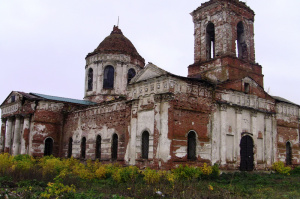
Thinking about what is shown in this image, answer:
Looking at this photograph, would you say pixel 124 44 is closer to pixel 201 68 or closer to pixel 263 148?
pixel 201 68

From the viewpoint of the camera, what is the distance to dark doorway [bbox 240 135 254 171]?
19.0 m

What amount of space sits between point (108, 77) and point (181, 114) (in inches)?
540

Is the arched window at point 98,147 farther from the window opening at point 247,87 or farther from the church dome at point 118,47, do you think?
the window opening at point 247,87

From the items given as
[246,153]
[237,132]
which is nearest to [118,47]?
[237,132]

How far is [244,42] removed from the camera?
73.8 ft

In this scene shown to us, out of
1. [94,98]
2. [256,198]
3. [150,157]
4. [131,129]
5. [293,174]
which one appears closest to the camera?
[256,198]

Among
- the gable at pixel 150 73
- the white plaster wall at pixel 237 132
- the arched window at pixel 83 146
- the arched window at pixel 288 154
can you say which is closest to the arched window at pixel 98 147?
the arched window at pixel 83 146

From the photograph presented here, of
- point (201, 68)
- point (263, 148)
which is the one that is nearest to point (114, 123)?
point (201, 68)

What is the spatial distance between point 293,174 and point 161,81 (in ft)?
34.6

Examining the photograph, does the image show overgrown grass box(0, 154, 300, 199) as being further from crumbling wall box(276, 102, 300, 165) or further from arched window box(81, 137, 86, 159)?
arched window box(81, 137, 86, 159)

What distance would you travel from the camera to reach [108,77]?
28984 mm

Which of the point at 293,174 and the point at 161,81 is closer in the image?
the point at 161,81

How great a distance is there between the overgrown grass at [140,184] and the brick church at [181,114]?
126 cm

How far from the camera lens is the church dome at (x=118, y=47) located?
2933cm
